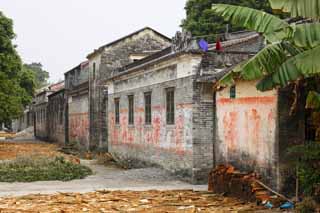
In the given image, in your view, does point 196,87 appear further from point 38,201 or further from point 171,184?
point 38,201

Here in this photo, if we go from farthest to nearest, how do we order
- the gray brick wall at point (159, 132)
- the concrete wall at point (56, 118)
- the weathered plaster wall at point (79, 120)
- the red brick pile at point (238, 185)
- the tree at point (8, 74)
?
the concrete wall at point (56, 118) → the weathered plaster wall at point (79, 120) → the tree at point (8, 74) → the gray brick wall at point (159, 132) → the red brick pile at point (238, 185)

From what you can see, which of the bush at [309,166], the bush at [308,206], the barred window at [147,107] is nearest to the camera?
the bush at [308,206]

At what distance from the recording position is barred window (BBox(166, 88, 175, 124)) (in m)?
18.1

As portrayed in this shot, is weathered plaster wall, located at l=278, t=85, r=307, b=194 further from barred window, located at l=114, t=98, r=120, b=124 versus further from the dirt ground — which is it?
barred window, located at l=114, t=98, r=120, b=124

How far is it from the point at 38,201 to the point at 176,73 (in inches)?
269

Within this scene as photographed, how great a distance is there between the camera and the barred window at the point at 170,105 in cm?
1814

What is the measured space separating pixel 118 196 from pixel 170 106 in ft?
17.7

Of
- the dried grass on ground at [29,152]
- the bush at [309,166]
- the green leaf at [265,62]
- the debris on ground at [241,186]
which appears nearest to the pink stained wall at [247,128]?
the debris on ground at [241,186]

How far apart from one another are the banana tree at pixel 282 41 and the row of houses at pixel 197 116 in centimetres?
337

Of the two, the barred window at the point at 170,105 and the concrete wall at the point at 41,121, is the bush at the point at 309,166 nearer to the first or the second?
the barred window at the point at 170,105

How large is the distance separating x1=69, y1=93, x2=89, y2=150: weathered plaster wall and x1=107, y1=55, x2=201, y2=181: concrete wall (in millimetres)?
6870

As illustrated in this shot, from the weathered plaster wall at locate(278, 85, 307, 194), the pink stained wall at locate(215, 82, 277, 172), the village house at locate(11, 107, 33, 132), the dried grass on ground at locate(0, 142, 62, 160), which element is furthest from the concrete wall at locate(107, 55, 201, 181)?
the village house at locate(11, 107, 33, 132)

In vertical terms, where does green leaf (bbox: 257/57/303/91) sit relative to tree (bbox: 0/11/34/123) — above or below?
below

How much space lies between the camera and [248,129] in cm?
1411
